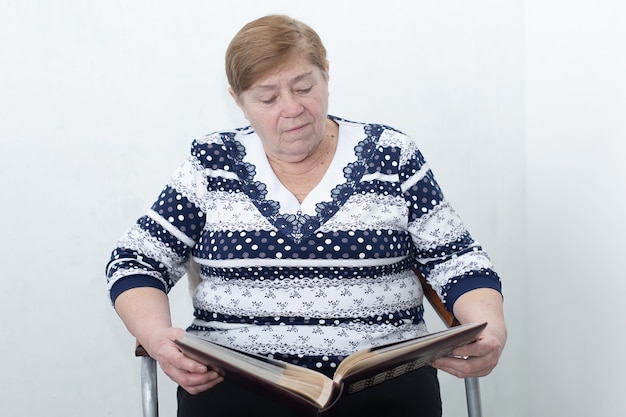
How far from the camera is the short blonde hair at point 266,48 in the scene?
1.52m

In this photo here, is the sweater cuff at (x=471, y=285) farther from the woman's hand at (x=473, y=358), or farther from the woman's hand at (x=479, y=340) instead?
the woman's hand at (x=473, y=358)

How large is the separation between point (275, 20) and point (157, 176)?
30.5 inches

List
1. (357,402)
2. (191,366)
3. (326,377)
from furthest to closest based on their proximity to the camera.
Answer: (357,402) < (191,366) < (326,377)

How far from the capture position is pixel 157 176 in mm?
2182

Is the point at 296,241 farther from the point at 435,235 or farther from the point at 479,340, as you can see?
the point at 479,340

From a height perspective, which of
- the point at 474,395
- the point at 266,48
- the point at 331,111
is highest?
the point at 266,48

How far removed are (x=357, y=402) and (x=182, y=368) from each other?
32cm

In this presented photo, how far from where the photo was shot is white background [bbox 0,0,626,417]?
6.58ft

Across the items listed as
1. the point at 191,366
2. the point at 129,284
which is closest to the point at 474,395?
the point at 191,366

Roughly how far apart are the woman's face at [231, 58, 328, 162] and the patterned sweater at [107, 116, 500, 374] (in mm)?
72

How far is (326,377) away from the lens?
3.80 feet
